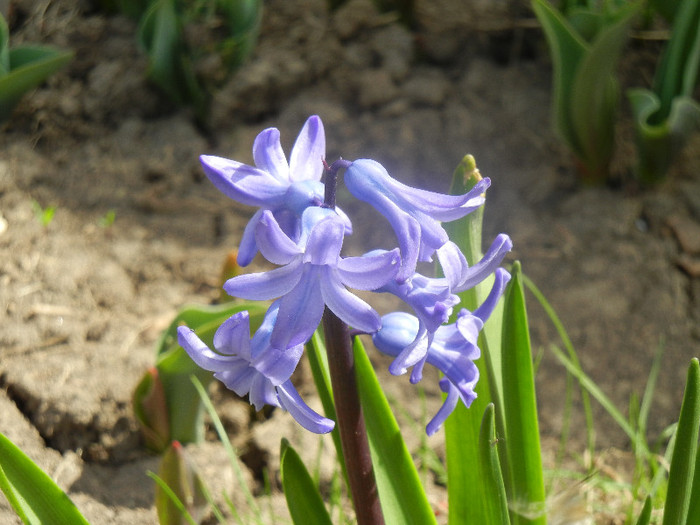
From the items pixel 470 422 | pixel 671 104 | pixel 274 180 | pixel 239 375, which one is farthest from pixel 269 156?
pixel 671 104

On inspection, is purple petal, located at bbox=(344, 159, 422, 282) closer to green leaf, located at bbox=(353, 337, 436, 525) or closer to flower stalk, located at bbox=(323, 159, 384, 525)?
flower stalk, located at bbox=(323, 159, 384, 525)

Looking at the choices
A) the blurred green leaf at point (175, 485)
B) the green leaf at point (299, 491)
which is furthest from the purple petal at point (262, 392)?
the blurred green leaf at point (175, 485)

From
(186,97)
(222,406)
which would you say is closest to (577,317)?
(222,406)

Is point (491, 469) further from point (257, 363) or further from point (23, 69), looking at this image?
point (23, 69)

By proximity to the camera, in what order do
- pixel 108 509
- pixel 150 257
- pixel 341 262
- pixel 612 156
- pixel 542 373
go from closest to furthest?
pixel 341 262 < pixel 108 509 < pixel 542 373 < pixel 150 257 < pixel 612 156

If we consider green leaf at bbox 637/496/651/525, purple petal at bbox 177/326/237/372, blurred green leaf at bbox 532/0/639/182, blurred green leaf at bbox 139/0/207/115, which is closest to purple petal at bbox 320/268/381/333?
purple petal at bbox 177/326/237/372

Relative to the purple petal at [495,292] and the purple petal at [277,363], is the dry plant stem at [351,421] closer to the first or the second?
the purple petal at [277,363]

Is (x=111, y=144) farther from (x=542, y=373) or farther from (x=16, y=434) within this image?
(x=542, y=373)
